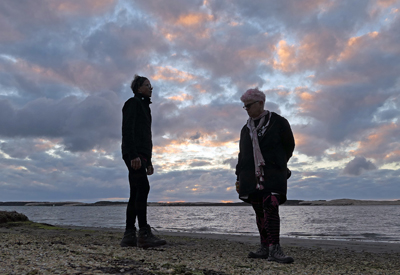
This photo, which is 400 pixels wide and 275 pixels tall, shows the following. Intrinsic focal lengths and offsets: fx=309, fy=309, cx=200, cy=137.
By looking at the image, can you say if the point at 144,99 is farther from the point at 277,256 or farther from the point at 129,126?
the point at 277,256

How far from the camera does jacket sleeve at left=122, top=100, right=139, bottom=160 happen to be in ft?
17.0

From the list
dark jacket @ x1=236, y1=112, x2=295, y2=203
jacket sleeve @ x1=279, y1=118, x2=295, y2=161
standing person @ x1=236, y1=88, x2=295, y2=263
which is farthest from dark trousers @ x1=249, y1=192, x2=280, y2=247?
jacket sleeve @ x1=279, y1=118, x2=295, y2=161

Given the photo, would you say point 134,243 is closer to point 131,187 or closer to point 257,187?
point 131,187

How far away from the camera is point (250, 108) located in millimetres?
4961

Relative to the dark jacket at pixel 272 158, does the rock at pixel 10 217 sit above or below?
below

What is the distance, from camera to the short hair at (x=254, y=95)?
489cm

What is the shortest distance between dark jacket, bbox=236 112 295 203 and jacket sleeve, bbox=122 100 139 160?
5.96 ft

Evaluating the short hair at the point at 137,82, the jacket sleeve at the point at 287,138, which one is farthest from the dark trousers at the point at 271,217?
the short hair at the point at 137,82

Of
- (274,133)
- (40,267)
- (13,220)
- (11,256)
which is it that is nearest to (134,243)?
(11,256)

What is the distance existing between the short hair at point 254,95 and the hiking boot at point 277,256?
7.24ft

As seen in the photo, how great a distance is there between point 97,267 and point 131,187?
243 cm

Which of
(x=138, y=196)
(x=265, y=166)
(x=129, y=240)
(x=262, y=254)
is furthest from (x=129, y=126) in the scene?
Answer: (x=262, y=254)

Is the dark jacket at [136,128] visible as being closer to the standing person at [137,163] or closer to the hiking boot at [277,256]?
the standing person at [137,163]

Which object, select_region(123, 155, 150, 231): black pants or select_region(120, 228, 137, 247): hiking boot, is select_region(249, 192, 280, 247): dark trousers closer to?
select_region(123, 155, 150, 231): black pants
